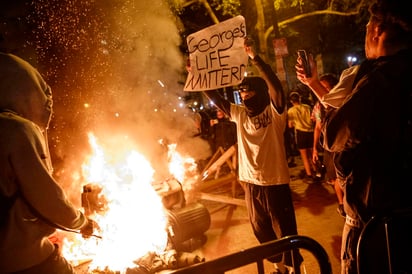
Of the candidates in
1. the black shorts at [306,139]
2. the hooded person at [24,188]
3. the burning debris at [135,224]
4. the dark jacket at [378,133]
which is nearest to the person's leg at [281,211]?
the burning debris at [135,224]

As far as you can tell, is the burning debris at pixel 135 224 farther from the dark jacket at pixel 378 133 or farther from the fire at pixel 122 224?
the dark jacket at pixel 378 133

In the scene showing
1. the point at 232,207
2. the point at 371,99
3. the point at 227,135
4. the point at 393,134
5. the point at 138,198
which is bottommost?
the point at 232,207

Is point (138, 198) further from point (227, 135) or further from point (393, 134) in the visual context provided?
point (227, 135)

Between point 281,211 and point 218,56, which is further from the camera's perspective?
point 218,56

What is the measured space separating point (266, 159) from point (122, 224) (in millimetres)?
2184

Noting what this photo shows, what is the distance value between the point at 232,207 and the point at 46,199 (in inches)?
217

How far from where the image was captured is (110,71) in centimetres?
820

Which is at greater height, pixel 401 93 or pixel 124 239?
pixel 401 93

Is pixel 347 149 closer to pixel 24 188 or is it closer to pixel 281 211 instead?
pixel 281 211

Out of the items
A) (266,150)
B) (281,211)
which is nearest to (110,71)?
(266,150)

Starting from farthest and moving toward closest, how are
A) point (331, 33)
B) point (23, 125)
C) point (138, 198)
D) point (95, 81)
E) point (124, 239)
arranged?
1. point (331, 33)
2. point (95, 81)
3. point (138, 198)
4. point (124, 239)
5. point (23, 125)

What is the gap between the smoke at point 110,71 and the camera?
721 cm

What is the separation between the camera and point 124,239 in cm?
435

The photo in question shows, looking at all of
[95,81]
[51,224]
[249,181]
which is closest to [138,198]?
[249,181]
